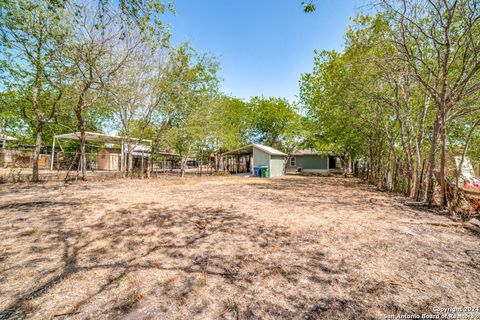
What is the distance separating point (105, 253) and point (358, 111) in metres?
12.6

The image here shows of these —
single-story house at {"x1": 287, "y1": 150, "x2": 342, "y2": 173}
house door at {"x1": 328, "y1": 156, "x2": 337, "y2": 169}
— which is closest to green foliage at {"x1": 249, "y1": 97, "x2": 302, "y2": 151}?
single-story house at {"x1": 287, "y1": 150, "x2": 342, "y2": 173}

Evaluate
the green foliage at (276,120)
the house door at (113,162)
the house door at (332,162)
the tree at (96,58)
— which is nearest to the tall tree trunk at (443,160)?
the tree at (96,58)

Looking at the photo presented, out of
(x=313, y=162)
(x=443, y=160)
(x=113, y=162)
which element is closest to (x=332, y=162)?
(x=313, y=162)

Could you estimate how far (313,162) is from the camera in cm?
3092

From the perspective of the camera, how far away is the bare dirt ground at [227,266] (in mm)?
2096

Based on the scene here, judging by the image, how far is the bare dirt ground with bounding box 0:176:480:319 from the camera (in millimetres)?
2096

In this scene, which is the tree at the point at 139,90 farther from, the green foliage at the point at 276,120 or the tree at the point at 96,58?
the green foliage at the point at 276,120

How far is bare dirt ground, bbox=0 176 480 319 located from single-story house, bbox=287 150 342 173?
84.5 ft

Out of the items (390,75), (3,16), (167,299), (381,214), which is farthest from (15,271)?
(390,75)

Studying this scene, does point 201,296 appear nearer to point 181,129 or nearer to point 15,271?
point 15,271

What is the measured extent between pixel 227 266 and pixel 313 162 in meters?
30.1

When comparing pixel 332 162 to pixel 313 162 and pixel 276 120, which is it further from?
pixel 276 120

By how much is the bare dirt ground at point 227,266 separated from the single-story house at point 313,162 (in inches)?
1014

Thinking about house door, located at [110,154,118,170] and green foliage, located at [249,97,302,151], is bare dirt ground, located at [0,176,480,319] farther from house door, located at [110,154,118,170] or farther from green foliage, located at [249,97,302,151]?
green foliage, located at [249,97,302,151]
